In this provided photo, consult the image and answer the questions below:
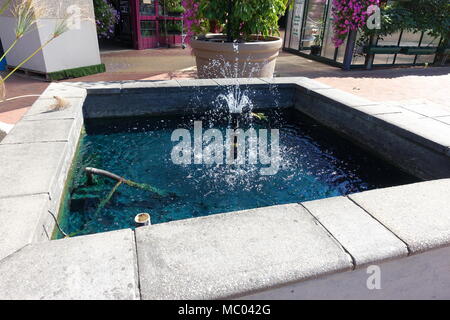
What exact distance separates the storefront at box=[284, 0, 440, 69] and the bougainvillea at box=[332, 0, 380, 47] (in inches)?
9.7

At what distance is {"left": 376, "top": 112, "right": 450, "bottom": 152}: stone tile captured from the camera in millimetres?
2855

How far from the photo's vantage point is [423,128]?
315cm

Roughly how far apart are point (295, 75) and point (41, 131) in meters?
5.92

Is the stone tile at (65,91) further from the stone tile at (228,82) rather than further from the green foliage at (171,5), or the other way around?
the green foliage at (171,5)

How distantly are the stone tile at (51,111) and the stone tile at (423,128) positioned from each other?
11.0 feet

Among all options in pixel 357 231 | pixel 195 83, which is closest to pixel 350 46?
pixel 195 83

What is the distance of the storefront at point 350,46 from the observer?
8.24 metres

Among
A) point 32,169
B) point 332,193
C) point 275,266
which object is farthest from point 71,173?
point 332,193

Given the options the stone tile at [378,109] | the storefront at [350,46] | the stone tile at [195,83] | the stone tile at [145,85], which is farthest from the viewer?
the storefront at [350,46]

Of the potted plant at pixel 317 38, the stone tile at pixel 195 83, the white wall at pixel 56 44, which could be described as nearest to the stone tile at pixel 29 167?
the stone tile at pixel 195 83

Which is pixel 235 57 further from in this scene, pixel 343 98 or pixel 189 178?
pixel 189 178
